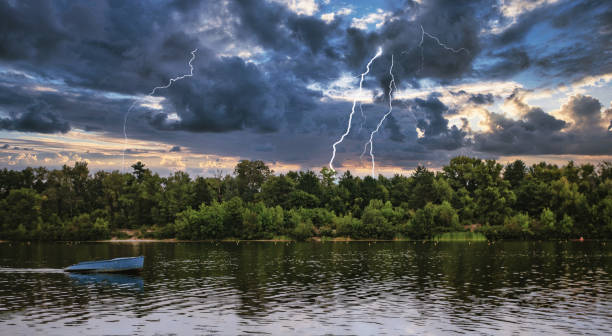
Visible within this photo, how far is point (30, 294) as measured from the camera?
43.1m

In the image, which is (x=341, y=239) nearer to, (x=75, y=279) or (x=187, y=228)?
(x=187, y=228)

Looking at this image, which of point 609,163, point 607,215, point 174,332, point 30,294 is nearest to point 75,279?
point 30,294

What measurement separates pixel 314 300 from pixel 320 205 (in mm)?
128566

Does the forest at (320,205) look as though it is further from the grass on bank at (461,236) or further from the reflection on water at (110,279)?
the reflection on water at (110,279)

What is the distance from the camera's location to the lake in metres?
30.0

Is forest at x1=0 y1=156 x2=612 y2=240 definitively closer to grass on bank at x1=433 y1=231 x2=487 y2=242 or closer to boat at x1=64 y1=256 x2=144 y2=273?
grass on bank at x1=433 y1=231 x2=487 y2=242

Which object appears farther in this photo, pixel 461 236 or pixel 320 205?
pixel 320 205

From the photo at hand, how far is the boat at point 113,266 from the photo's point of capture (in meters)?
59.5

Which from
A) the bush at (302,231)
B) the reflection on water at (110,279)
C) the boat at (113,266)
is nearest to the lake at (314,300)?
the reflection on water at (110,279)

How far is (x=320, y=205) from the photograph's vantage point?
168m

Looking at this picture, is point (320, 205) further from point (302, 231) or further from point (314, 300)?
point (314, 300)

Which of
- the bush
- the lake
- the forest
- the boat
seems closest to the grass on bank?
the forest

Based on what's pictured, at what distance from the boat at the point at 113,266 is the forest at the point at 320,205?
292 ft

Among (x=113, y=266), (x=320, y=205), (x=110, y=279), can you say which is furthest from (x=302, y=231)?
(x=110, y=279)
